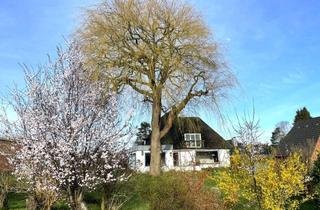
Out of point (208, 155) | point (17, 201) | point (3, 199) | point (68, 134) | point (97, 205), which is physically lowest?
point (97, 205)

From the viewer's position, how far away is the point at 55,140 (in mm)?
7961

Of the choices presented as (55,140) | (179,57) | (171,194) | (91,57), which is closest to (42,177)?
(55,140)

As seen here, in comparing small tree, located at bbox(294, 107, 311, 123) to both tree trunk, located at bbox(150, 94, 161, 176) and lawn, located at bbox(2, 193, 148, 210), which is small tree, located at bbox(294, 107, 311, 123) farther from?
lawn, located at bbox(2, 193, 148, 210)

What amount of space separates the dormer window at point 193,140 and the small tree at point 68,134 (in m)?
29.5

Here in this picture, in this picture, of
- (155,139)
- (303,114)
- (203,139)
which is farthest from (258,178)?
(303,114)

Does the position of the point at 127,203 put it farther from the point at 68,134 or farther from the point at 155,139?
the point at 155,139

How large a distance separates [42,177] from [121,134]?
7.21 ft

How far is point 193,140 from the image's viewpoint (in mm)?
39062

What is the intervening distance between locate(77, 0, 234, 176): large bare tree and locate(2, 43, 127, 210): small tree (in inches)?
378

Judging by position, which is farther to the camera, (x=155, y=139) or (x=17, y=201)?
(x=155, y=139)

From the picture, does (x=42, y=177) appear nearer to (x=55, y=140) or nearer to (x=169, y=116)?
(x=55, y=140)

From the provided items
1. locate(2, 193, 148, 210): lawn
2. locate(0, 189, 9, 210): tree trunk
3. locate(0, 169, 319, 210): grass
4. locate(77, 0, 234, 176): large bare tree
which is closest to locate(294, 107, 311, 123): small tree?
locate(77, 0, 234, 176): large bare tree

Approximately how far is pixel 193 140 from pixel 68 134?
31.9 m

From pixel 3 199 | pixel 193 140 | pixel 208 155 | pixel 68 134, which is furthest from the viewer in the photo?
pixel 208 155
